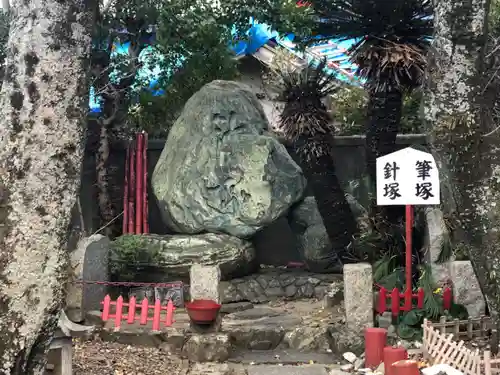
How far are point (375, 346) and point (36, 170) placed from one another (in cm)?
436

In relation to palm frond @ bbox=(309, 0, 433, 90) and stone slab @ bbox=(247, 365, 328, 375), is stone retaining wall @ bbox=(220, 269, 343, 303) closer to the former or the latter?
stone slab @ bbox=(247, 365, 328, 375)

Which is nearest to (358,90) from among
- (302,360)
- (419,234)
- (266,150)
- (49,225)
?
(266,150)

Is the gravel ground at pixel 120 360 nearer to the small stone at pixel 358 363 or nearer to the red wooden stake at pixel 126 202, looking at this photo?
the small stone at pixel 358 363

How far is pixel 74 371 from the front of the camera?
6.60 metres

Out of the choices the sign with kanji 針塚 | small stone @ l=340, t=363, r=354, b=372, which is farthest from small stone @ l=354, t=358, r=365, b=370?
the sign with kanji 針塚

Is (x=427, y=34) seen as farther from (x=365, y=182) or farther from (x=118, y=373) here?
(x=118, y=373)

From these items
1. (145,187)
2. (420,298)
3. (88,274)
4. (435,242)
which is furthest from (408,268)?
(145,187)

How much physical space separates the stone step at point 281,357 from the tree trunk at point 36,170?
3.76 meters

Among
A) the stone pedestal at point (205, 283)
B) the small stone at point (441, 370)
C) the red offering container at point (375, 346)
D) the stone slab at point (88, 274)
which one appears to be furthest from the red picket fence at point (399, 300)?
the stone slab at point (88, 274)

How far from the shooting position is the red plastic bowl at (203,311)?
753 centimetres

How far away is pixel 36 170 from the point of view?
408 cm

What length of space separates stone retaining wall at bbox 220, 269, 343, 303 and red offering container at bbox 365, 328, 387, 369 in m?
2.93

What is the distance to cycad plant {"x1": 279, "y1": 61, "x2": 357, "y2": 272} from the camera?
1010cm

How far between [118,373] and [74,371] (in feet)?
1.50
